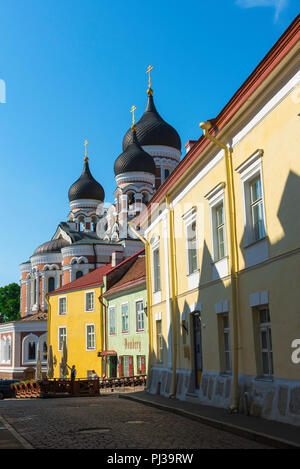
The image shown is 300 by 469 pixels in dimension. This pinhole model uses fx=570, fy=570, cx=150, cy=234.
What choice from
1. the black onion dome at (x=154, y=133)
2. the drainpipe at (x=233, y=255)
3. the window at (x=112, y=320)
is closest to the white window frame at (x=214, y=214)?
the drainpipe at (x=233, y=255)

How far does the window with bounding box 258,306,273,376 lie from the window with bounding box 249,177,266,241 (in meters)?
1.70

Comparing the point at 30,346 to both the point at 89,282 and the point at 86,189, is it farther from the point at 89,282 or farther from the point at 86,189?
the point at 86,189

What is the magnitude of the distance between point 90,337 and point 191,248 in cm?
2178

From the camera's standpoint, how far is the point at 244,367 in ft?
43.2

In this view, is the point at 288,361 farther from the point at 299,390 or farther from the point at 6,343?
the point at 6,343

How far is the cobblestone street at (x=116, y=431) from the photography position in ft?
30.7

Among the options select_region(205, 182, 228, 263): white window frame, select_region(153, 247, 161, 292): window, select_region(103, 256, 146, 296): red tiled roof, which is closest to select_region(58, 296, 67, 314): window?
select_region(103, 256, 146, 296): red tiled roof

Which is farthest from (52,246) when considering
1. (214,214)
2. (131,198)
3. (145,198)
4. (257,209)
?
(257,209)

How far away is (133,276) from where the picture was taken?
3297 centimetres

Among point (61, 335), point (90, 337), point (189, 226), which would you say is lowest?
point (90, 337)

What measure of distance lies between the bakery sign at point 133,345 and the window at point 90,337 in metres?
5.98

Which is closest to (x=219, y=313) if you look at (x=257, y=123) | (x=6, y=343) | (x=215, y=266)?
(x=215, y=266)

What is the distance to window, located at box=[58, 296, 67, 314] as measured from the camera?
4172 cm

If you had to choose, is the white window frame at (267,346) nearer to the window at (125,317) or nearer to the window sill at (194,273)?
the window sill at (194,273)
